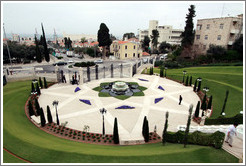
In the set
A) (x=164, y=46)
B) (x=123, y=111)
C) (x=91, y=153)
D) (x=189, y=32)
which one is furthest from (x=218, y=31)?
(x=91, y=153)

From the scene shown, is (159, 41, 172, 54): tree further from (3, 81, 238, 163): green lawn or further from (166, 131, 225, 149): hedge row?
(3, 81, 238, 163): green lawn

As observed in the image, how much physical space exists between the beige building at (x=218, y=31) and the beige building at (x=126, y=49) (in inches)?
1012

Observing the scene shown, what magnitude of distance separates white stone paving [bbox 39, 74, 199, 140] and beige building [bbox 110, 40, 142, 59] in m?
36.7

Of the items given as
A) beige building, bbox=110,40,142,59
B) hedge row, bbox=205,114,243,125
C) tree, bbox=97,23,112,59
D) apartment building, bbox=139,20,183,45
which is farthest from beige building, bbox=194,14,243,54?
apartment building, bbox=139,20,183,45

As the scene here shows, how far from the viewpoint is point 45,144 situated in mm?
11477

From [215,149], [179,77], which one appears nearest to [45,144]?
[215,149]

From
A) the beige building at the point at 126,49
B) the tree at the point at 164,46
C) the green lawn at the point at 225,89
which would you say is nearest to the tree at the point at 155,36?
the tree at the point at 164,46

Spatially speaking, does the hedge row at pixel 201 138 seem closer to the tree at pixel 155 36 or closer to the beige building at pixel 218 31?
the beige building at pixel 218 31

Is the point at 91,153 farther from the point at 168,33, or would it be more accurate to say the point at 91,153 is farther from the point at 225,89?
the point at 168,33

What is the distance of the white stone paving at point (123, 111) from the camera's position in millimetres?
16141

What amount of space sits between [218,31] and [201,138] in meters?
43.7

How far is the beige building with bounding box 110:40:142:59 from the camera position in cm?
6272

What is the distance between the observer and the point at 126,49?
63.3 meters

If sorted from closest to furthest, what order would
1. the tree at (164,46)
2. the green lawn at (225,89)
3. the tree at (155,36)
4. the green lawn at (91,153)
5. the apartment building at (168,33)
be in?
the green lawn at (91,153) < the green lawn at (225,89) < the tree at (155,36) < the tree at (164,46) < the apartment building at (168,33)
